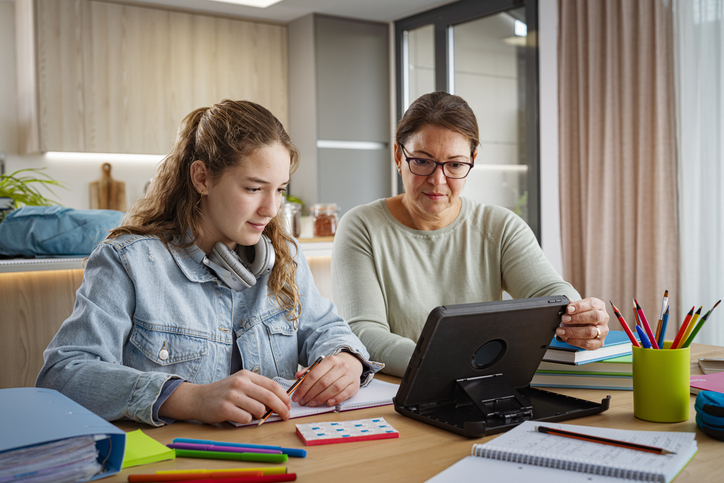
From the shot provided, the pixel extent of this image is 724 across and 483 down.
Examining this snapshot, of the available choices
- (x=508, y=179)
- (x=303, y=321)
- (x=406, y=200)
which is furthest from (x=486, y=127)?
(x=303, y=321)

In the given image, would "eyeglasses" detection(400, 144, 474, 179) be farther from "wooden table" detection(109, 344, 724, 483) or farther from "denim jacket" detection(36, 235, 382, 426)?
"wooden table" detection(109, 344, 724, 483)

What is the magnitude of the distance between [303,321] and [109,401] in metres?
0.48

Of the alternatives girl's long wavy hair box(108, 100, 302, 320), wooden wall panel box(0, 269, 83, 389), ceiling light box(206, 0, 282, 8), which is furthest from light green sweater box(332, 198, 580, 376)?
ceiling light box(206, 0, 282, 8)

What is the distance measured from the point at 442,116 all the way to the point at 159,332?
839 mm

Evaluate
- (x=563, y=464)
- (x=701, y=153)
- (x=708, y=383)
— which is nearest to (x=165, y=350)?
(x=563, y=464)

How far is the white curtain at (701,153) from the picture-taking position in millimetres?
2814

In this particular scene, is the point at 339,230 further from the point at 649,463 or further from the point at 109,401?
the point at 649,463

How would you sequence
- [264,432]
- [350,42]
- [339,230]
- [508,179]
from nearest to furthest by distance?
[264,432] < [339,230] < [508,179] < [350,42]

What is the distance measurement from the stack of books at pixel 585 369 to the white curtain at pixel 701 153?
1960 millimetres

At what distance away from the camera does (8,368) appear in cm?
212

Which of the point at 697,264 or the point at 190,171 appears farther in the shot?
the point at 697,264

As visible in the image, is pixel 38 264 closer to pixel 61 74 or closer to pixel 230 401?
pixel 230 401

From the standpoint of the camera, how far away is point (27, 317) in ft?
6.98

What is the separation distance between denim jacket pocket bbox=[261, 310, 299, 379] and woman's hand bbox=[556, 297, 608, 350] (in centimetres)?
54
